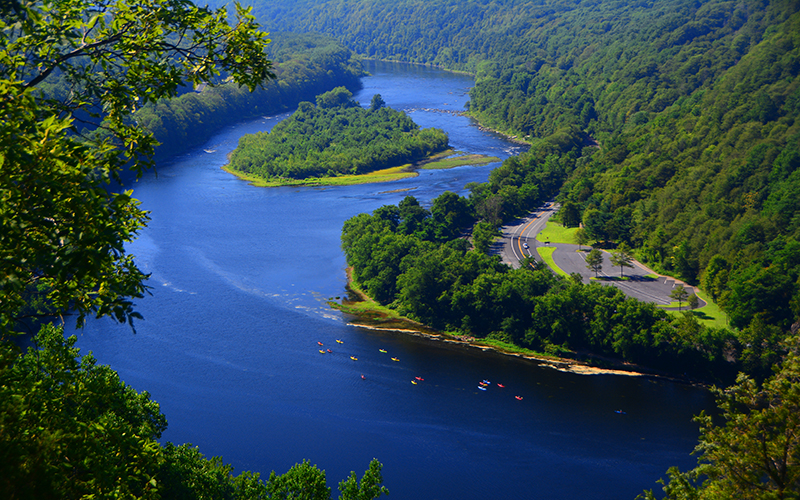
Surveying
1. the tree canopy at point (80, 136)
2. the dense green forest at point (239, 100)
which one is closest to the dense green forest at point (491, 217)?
the tree canopy at point (80, 136)

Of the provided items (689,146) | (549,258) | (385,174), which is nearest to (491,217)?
(549,258)

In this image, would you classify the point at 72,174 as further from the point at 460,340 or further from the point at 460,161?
the point at 460,161

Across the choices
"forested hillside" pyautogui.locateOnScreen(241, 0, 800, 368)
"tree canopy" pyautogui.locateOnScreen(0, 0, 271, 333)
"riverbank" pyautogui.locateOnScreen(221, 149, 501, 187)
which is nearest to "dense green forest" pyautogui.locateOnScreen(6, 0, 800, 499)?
"tree canopy" pyautogui.locateOnScreen(0, 0, 271, 333)

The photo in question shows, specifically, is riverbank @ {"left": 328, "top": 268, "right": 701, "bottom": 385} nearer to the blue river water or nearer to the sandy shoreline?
the sandy shoreline

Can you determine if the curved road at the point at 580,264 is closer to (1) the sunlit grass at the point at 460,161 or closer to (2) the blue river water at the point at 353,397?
(2) the blue river water at the point at 353,397

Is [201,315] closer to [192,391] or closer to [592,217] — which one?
[192,391]

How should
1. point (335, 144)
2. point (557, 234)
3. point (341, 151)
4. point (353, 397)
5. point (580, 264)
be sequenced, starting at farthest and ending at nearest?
point (335, 144), point (341, 151), point (557, 234), point (580, 264), point (353, 397)
